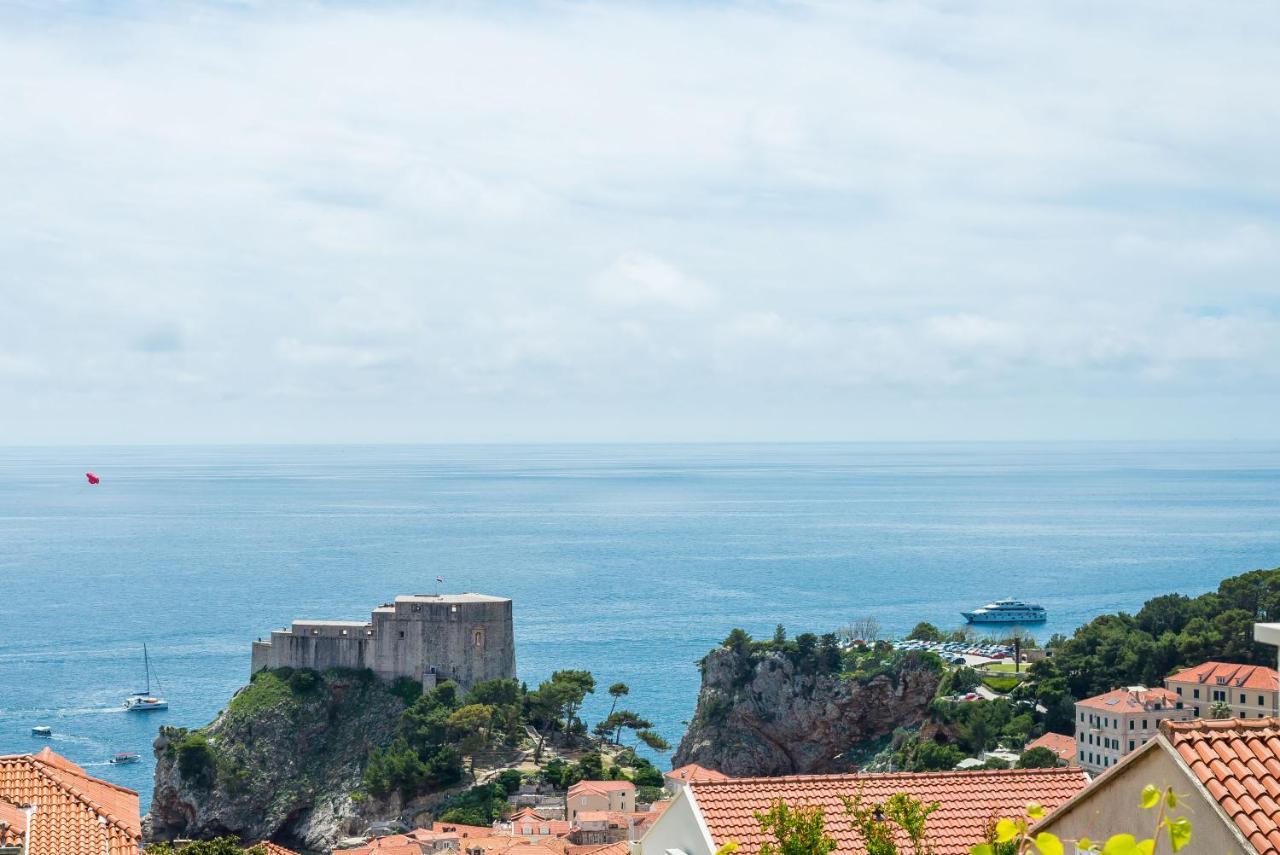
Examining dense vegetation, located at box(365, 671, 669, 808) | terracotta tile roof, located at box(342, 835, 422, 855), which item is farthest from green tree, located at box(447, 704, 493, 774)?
terracotta tile roof, located at box(342, 835, 422, 855)

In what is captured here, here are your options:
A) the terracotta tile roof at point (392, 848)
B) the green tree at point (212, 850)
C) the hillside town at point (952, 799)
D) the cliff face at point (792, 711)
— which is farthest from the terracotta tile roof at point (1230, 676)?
the green tree at point (212, 850)

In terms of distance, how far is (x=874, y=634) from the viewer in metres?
90.4

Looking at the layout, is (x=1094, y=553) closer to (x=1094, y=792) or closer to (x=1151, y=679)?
(x=1151, y=679)

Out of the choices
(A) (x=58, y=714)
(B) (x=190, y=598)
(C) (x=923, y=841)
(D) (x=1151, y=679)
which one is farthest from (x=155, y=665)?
(C) (x=923, y=841)

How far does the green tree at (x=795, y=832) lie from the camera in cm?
1032

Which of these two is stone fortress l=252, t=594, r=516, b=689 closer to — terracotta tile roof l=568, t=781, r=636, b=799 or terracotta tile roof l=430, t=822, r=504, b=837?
terracotta tile roof l=568, t=781, r=636, b=799

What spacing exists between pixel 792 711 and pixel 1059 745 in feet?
39.2

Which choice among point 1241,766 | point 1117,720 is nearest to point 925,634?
point 1117,720

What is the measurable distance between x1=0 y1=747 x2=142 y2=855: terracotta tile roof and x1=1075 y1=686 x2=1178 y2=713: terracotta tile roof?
42.2 metres

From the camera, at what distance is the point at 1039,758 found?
50344mm

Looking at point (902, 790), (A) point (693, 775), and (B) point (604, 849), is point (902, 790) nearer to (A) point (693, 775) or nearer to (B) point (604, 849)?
(B) point (604, 849)

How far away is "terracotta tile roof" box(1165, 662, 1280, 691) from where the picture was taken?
54.1 metres

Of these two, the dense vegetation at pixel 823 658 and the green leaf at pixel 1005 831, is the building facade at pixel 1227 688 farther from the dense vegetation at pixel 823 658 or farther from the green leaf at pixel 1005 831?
the green leaf at pixel 1005 831

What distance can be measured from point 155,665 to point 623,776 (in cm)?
4643
